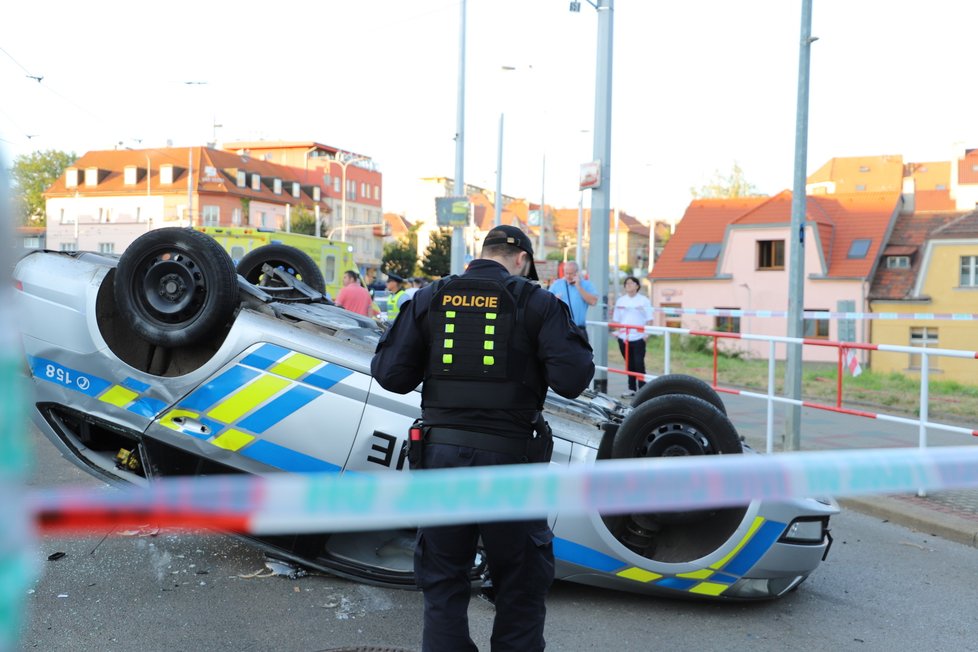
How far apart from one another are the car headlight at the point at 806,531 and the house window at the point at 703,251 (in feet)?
169

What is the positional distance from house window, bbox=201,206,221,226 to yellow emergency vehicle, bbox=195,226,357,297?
216 ft

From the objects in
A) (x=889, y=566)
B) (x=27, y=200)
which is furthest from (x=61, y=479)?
(x=27, y=200)

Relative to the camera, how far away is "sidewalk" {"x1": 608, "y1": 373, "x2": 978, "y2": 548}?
6.74 metres

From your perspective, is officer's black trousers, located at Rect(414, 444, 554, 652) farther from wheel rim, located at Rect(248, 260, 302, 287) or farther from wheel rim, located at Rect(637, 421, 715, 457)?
wheel rim, located at Rect(248, 260, 302, 287)

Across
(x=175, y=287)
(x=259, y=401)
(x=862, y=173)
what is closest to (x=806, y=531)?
(x=259, y=401)

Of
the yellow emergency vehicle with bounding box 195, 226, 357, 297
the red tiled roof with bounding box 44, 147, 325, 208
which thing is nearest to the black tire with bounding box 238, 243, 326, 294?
the yellow emergency vehicle with bounding box 195, 226, 357, 297

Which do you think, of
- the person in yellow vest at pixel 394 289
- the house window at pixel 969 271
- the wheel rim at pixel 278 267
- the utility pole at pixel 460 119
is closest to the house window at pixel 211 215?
the house window at pixel 969 271

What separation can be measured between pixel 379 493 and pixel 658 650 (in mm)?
2880

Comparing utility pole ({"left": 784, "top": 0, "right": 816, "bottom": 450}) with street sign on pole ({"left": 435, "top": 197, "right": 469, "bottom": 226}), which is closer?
utility pole ({"left": 784, "top": 0, "right": 816, "bottom": 450})

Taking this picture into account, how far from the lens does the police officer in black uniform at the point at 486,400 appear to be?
3145 millimetres

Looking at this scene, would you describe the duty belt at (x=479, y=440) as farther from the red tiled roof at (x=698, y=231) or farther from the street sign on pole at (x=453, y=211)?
the red tiled roof at (x=698, y=231)

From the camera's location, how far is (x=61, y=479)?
6.98m

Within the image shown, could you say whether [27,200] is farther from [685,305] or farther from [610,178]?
[685,305]

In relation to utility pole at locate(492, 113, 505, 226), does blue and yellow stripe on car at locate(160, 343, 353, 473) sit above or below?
below
